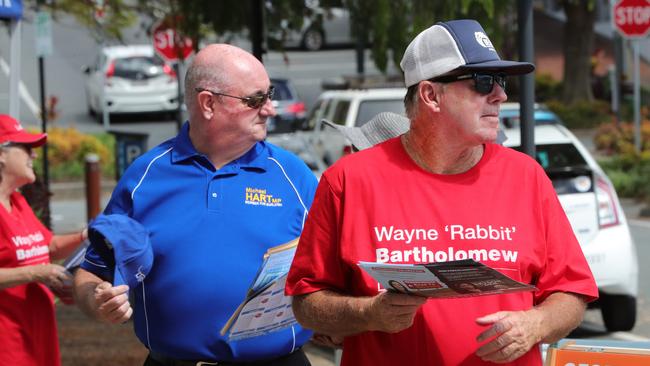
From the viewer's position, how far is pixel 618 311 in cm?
1002

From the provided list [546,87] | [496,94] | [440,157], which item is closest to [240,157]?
[440,157]

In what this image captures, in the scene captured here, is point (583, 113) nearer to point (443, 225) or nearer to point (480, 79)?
point (480, 79)

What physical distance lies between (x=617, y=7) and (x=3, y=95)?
20.5 meters

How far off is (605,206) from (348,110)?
7.77 metres

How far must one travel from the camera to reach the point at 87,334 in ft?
32.8

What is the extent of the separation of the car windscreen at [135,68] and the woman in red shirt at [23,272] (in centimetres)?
2691

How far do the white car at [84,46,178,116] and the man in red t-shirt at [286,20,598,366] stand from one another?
28.6 meters

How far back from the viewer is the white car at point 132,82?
32.1 metres

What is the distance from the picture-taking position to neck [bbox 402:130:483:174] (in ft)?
11.5

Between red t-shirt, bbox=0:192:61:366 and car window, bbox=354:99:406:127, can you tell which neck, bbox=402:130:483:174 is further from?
car window, bbox=354:99:406:127

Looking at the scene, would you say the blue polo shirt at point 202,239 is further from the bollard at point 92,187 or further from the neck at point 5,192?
the bollard at point 92,187

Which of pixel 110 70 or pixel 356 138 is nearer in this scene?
pixel 356 138

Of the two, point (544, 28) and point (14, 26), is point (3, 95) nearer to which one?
point (544, 28)

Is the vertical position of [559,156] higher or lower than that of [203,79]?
lower
